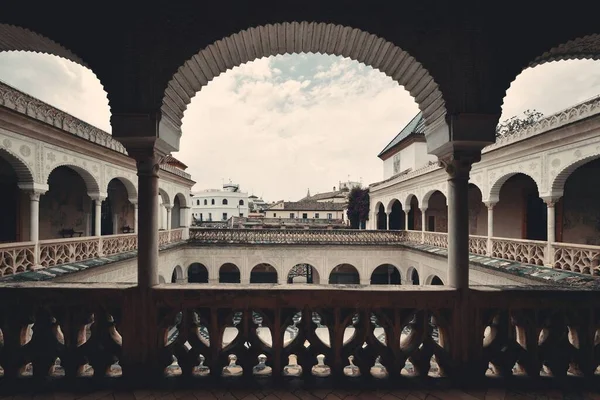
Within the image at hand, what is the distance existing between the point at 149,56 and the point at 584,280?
898cm

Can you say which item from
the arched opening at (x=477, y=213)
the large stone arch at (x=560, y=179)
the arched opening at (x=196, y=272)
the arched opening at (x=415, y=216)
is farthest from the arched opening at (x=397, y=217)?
the arched opening at (x=196, y=272)

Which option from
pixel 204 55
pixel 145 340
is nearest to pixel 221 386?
pixel 145 340

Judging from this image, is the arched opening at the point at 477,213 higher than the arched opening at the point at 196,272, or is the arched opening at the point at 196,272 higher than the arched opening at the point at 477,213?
the arched opening at the point at 477,213

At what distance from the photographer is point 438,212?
16469 mm

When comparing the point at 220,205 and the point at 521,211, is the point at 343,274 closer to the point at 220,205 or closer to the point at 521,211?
the point at 521,211

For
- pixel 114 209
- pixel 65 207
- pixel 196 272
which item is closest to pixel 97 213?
pixel 65 207

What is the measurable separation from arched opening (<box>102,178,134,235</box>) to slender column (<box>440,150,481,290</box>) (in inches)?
604

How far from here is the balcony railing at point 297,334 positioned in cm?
231

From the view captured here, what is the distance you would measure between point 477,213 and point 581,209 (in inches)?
150

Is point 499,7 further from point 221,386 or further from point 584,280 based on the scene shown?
point 584,280

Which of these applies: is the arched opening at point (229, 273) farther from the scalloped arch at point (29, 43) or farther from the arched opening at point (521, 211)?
the scalloped arch at point (29, 43)

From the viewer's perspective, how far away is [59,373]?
2383mm

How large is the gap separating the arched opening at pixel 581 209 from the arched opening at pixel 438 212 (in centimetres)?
587

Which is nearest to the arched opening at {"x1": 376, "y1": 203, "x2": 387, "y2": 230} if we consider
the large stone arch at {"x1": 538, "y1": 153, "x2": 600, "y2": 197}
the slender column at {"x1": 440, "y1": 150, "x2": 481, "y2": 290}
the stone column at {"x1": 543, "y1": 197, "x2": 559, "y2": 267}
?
the stone column at {"x1": 543, "y1": 197, "x2": 559, "y2": 267}
